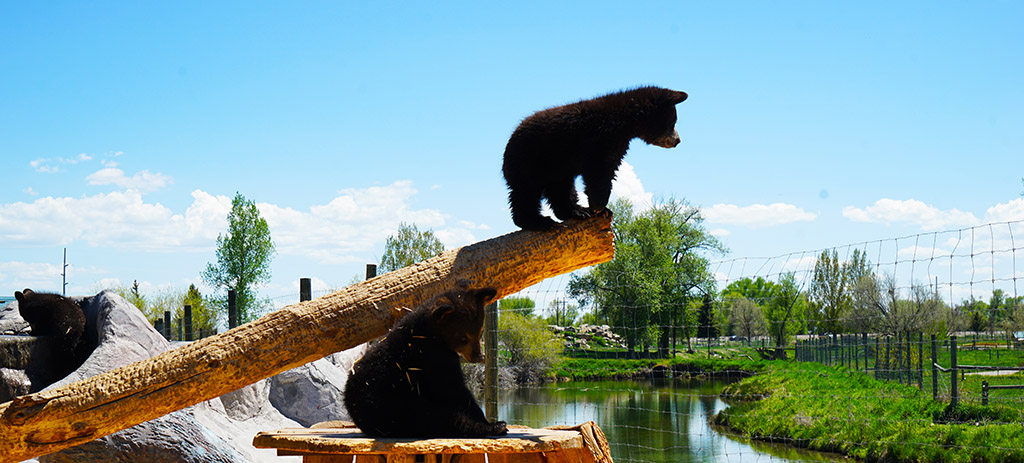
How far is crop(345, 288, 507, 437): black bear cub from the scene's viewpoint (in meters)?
3.25

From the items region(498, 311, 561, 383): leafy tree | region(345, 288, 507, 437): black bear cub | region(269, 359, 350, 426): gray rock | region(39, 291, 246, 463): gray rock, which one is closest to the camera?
region(345, 288, 507, 437): black bear cub

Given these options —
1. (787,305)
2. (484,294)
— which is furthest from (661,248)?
(484,294)

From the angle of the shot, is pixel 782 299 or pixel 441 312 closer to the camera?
pixel 441 312

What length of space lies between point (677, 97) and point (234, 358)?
2.96 meters

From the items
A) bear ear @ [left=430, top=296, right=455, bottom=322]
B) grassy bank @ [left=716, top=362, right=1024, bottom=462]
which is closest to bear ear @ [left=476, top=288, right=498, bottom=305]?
bear ear @ [left=430, top=296, right=455, bottom=322]

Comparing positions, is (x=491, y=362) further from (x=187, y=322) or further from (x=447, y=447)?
(x=187, y=322)

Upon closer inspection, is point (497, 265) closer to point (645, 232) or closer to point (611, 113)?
point (611, 113)

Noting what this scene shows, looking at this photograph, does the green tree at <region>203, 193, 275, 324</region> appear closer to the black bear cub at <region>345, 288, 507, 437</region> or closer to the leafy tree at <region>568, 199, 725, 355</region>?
the leafy tree at <region>568, 199, 725, 355</region>

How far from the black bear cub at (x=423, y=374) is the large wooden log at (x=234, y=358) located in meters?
0.49

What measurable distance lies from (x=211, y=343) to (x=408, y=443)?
1.32 meters

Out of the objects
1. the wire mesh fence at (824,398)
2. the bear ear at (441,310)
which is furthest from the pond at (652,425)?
the bear ear at (441,310)

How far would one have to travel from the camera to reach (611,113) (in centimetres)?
432

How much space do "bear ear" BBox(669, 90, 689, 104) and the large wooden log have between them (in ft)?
4.64

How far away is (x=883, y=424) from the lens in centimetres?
1341
